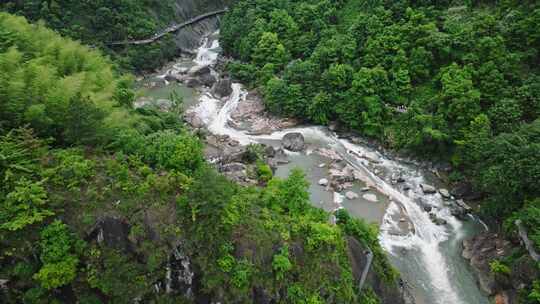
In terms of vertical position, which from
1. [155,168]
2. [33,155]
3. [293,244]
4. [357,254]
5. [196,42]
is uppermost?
[33,155]

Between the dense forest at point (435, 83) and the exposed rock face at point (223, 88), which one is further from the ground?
the dense forest at point (435, 83)

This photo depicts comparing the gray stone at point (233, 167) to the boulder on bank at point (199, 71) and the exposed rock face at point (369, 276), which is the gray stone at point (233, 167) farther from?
the boulder on bank at point (199, 71)

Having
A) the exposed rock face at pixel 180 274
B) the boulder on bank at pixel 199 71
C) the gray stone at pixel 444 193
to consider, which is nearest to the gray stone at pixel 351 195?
the gray stone at pixel 444 193

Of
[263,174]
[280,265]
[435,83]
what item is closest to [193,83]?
[263,174]

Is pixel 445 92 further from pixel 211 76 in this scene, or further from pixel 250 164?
pixel 211 76

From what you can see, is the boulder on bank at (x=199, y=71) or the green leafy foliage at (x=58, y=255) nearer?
the green leafy foliage at (x=58, y=255)

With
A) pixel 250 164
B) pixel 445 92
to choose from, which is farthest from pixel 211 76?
pixel 445 92
